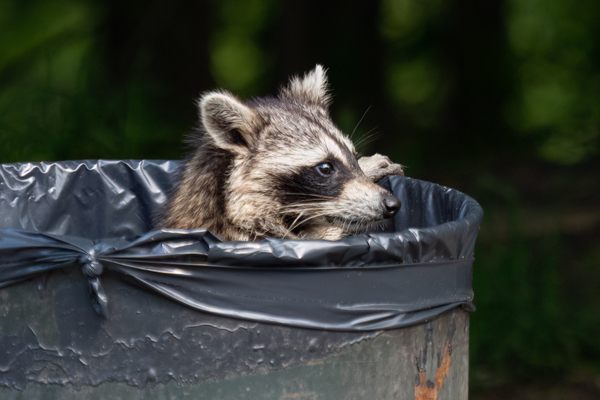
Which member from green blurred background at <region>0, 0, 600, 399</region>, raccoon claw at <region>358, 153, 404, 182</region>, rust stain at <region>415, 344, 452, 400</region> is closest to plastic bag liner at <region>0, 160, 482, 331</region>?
rust stain at <region>415, 344, 452, 400</region>

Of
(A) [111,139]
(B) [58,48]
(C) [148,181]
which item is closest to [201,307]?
(C) [148,181]

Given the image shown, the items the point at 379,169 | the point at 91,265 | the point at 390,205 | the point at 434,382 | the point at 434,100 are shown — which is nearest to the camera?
the point at 91,265

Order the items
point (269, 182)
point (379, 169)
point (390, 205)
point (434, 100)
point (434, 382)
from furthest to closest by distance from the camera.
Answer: point (434, 100) → point (379, 169) → point (269, 182) → point (390, 205) → point (434, 382)

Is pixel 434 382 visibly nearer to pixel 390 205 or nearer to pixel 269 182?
pixel 390 205

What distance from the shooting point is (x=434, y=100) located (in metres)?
8.49

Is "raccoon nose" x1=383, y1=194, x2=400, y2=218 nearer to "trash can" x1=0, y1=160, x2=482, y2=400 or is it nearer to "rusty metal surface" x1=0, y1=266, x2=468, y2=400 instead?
"trash can" x1=0, y1=160, x2=482, y2=400

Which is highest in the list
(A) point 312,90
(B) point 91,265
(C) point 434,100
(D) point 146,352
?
(C) point 434,100

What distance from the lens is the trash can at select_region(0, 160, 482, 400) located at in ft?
7.55

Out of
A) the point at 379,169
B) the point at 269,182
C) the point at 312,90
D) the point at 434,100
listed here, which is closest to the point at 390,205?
the point at 269,182

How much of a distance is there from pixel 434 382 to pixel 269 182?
1.02m

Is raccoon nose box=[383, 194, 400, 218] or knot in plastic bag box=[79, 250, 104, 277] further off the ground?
raccoon nose box=[383, 194, 400, 218]

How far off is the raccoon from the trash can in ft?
2.96

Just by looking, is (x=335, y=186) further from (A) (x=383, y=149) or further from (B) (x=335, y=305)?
(A) (x=383, y=149)

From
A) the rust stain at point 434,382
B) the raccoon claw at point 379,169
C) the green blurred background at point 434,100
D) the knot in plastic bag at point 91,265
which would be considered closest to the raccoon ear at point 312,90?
the raccoon claw at point 379,169
